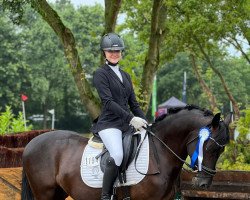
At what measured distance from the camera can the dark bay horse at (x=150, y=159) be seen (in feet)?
19.1

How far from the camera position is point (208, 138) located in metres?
5.77

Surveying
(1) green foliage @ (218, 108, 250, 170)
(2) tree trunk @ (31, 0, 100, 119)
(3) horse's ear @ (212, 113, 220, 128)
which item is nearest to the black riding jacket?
(3) horse's ear @ (212, 113, 220, 128)

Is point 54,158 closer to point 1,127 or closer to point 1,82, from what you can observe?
point 1,127

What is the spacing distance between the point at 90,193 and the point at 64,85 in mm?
50460

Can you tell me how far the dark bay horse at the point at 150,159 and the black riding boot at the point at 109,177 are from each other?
0.56 feet

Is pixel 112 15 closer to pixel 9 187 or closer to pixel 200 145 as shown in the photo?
pixel 9 187

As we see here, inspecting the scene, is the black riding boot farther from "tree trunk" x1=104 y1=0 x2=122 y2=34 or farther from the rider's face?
"tree trunk" x1=104 y1=0 x2=122 y2=34

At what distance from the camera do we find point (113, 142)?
6.09 metres

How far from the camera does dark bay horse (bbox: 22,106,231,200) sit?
5.84 m

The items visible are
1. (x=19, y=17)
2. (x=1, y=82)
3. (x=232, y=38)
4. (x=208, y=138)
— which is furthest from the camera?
(x=1, y=82)

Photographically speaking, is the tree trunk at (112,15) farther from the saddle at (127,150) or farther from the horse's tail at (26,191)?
the saddle at (127,150)

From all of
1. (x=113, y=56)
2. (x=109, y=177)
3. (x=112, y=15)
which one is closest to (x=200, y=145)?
(x=109, y=177)

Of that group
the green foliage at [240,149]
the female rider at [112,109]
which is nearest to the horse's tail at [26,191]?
the female rider at [112,109]

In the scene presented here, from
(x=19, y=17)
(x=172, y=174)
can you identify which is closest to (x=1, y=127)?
(x=19, y=17)
